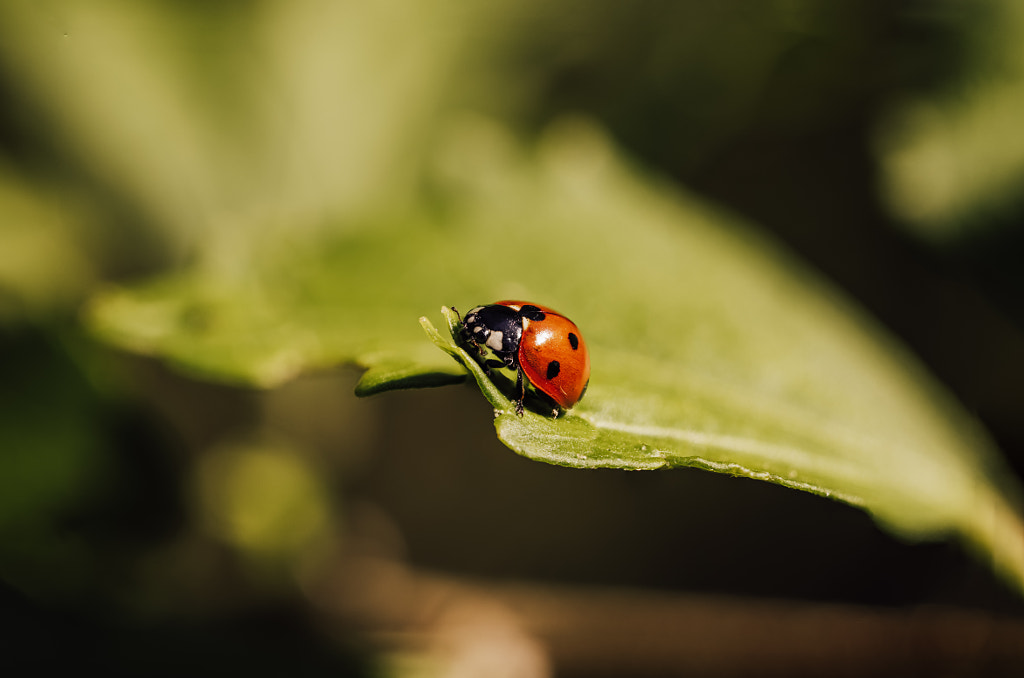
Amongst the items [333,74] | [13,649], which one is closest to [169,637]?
[13,649]

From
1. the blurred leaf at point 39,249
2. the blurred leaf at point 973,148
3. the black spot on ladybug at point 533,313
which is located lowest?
the black spot on ladybug at point 533,313

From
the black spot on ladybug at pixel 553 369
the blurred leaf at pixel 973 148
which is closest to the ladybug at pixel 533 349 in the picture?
the black spot on ladybug at pixel 553 369

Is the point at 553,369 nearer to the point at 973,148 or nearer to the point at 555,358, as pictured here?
the point at 555,358

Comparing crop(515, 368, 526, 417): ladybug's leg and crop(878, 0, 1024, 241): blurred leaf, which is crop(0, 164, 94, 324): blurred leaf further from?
crop(878, 0, 1024, 241): blurred leaf

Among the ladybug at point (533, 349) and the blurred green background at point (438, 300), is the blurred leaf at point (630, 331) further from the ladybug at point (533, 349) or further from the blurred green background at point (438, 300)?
the blurred green background at point (438, 300)

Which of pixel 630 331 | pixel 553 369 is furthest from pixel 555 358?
pixel 630 331

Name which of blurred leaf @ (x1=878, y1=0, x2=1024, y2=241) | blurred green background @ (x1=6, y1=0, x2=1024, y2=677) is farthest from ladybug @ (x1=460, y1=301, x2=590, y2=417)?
blurred leaf @ (x1=878, y1=0, x2=1024, y2=241)
